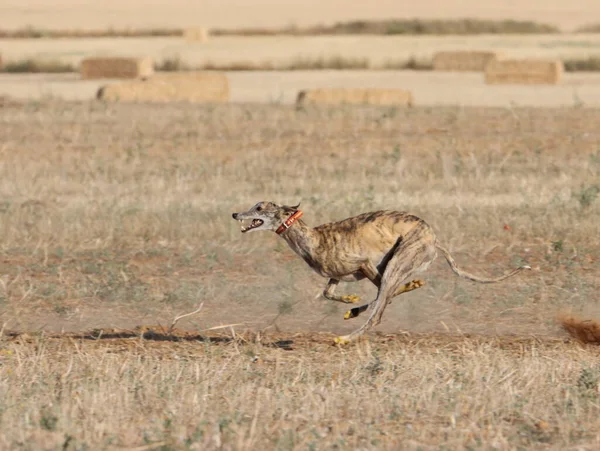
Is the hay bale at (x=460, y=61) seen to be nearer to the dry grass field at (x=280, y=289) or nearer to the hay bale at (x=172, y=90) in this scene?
the hay bale at (x=172, y=90)

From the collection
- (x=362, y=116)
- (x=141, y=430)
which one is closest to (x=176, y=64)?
(x=362, y=116)

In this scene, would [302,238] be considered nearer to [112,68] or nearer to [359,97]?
[359,97]

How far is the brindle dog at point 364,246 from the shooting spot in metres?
10.2

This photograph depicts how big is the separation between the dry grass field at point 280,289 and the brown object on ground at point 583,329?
180 millimetres

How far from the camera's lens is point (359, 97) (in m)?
28.7

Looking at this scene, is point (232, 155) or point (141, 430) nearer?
point (141, 430)

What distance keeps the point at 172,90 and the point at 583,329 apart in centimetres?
2060

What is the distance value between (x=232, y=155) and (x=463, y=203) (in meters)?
5.96

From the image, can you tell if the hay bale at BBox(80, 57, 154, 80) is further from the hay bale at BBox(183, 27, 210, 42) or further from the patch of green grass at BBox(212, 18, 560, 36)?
the patch of green grass at BBox(212, 18, 560, 36)

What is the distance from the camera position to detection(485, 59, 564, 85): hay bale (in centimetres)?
3644

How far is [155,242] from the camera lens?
14.7 metres

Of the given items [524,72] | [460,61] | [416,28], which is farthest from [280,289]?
[416,28]

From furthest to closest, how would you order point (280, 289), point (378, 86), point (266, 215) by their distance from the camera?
1. point (378, 86)
2. point (280, 289)
3. point (266, 215)

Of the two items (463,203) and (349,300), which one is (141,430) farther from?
(463,203)
